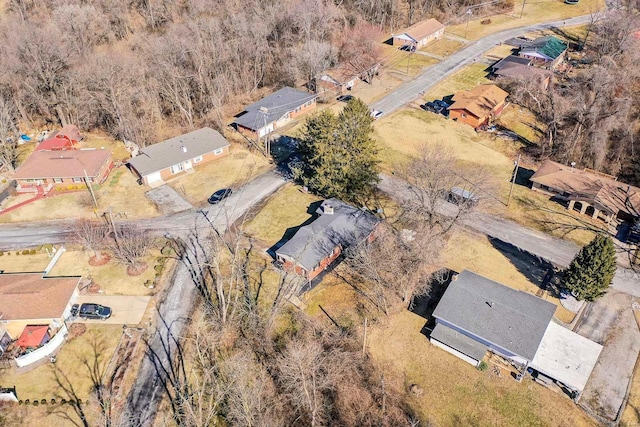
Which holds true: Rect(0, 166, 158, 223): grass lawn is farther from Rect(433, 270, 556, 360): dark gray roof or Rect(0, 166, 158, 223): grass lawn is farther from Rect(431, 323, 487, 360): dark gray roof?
Rect(433, 270, 556, 360): dark gray roof

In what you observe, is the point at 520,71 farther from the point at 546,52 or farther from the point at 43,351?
the point at 43,351

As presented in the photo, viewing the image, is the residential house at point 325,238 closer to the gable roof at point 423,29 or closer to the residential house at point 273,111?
the residential house at point 273,111

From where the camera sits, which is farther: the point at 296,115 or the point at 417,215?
the point at 296,115

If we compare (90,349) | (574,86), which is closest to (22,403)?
(90,349)

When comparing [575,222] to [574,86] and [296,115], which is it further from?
[296,115]

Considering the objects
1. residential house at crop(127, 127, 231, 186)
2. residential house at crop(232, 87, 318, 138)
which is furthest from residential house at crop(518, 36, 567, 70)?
residential house at crop(127, 127, 231, 186)

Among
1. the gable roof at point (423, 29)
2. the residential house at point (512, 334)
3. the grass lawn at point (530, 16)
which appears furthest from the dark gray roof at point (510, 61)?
the residential house at point (512, 334)

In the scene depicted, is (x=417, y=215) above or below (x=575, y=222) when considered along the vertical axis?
above
